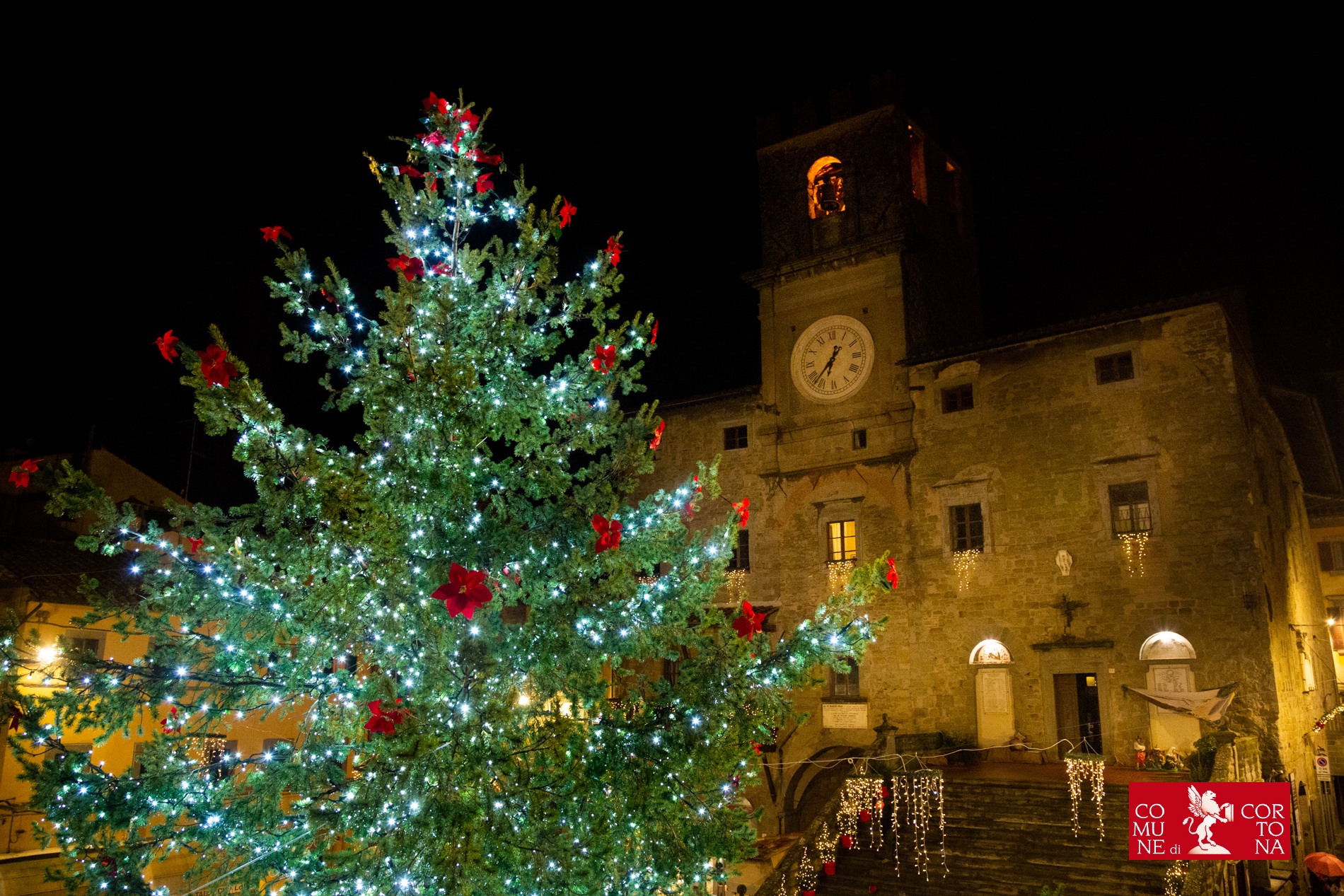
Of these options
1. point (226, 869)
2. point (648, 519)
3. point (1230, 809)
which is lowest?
point (1230, 809)

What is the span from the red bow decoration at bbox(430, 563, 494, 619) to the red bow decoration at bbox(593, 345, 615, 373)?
6.60 feet

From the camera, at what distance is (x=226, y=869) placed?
6.43 metres

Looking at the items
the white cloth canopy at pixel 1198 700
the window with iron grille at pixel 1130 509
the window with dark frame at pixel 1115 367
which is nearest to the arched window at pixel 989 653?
the white cloth canopy at pixel 1198 700

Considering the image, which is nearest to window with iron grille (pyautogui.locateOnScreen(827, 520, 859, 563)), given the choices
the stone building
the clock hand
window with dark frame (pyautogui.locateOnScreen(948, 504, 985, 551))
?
the stone building

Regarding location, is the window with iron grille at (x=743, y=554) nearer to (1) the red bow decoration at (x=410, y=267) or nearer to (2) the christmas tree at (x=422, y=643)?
(2) the christmas tree at (x=422, y=643)

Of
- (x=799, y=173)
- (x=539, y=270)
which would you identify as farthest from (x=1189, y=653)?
(x=539, y=270)

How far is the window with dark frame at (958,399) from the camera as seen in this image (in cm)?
2225

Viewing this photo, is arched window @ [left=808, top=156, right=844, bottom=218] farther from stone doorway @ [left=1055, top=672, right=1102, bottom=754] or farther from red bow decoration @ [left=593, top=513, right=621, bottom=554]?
red bow decoration @ [left=593, top=513, right=621, bottom=554]

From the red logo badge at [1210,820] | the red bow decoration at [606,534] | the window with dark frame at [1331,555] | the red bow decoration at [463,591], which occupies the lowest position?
the red logo badge at [1210,820]

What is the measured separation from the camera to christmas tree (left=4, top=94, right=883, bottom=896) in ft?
19.2

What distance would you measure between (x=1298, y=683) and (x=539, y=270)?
21.3 m

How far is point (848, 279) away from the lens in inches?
953

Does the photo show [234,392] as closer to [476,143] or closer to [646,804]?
[476,143]

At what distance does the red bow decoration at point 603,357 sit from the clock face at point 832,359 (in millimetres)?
17322
